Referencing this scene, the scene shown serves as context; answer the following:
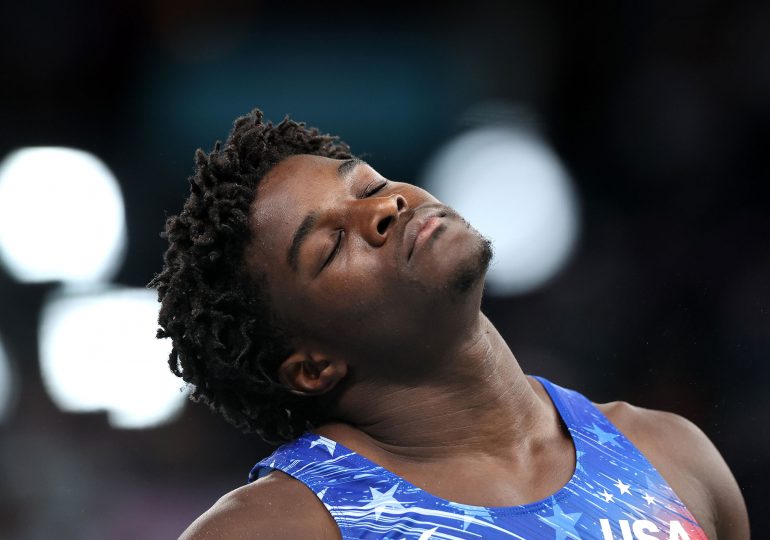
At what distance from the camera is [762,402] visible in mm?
4086

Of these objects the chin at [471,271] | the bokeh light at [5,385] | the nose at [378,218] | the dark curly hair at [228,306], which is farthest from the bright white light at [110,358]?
the chin at [471,271]

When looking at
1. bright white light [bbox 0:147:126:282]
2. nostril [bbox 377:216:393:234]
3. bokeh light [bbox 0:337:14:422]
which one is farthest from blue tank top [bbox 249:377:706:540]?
bright white light [bbox 0:147:126:282]

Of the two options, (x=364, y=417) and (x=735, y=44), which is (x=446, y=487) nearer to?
(x=364, y=417)

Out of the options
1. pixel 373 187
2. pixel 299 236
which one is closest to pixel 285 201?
pixel 299 236

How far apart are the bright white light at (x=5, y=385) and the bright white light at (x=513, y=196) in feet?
7.32

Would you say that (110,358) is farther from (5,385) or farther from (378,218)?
(378,218)

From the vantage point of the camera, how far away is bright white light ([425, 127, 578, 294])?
4.77 metres

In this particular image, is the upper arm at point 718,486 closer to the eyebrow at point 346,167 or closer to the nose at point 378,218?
the nose at point 378,218

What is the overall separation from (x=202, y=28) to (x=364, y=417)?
2995 mm

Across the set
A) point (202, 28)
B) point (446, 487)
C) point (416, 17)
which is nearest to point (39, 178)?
point (202, 28)

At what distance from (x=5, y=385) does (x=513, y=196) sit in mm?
2742

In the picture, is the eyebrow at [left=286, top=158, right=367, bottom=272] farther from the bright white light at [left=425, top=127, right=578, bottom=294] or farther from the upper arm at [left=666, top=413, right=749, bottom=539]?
the bright white light at [left=425, top=127, right=578, bottom=294]

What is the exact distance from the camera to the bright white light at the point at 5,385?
412 cm

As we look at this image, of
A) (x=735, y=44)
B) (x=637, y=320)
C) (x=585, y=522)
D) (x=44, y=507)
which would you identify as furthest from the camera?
(x=735, y=44)
